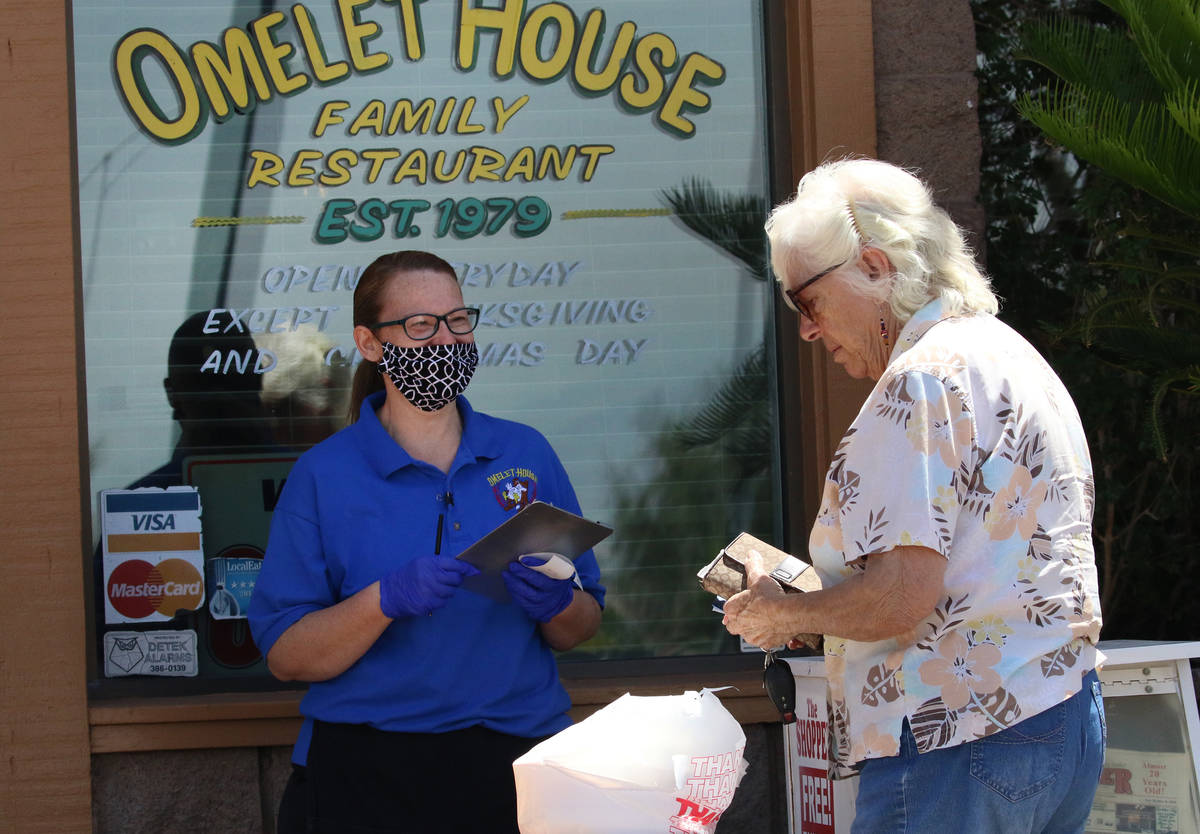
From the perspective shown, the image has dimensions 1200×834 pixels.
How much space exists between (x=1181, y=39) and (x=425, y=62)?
2.33 m

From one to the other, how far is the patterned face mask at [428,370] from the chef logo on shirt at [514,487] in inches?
8.9

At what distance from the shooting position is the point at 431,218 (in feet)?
14.6

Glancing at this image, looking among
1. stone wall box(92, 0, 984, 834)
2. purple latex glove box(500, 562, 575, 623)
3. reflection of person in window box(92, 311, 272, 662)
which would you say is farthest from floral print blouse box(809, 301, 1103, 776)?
reflection of person in window box(92, 311, 272, 662)

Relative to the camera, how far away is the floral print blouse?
7.09 ft

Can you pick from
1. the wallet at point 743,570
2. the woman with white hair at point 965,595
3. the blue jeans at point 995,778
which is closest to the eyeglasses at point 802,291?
the woman with white hair at point 965,595

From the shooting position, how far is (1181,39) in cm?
367

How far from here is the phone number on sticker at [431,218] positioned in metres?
4.40

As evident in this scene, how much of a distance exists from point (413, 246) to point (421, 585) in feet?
6.40

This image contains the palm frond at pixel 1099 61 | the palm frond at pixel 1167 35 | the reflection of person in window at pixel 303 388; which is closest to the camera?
the palm frond at pixel 1167 35

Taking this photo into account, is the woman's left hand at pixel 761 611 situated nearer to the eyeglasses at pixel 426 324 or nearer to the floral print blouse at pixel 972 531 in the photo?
the floral print blouse at pixel 972 531

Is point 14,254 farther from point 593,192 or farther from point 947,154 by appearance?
point 947,154

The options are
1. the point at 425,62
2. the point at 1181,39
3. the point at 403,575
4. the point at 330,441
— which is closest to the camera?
the point at 403,575

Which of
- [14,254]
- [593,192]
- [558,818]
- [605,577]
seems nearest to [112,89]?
[14,254]

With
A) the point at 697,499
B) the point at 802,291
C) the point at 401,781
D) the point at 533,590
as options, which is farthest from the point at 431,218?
the point at 802,291
